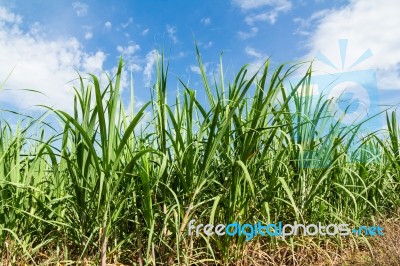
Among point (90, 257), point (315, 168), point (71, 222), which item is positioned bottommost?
point (90, 257)

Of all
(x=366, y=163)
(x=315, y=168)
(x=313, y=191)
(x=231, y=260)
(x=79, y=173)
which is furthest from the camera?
(x=366, y=163)

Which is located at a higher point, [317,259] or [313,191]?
[313,191]

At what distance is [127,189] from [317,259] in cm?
107

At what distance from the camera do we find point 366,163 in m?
3.03

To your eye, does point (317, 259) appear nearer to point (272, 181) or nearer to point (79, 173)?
point (272, 181)

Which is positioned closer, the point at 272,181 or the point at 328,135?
the point at 272,181

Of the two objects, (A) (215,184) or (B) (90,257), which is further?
(A) (215,184)

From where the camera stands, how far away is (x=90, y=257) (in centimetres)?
176

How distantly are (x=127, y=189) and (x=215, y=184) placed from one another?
42cm

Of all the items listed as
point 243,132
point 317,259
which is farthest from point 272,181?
point 317,259

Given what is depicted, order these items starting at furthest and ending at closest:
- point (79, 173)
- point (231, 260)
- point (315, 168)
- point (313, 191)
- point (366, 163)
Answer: point (366, 163) < point (315, 168) < point (313, 191) < point (231, 260) < point (79, 173)

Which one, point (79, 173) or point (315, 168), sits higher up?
point (315, 168)

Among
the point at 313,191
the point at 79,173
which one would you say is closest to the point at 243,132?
the point at 313,191

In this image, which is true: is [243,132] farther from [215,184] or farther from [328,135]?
[328,135]
